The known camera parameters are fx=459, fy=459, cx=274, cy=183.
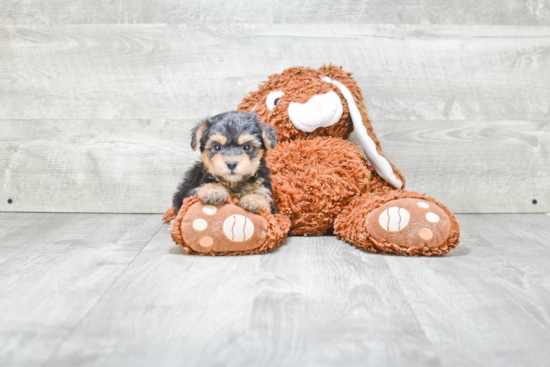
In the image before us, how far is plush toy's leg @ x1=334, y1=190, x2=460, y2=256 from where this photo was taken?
164 centimetres

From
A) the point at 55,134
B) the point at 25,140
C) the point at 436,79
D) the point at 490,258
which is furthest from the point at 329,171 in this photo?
the point at 25,140

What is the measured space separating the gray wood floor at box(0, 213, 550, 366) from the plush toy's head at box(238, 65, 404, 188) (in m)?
0.46

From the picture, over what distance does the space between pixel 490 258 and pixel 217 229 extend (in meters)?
1.00

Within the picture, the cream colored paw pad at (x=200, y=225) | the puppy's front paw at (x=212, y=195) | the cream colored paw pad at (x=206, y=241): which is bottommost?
the cream colored paw pad at (x=206, y=241)

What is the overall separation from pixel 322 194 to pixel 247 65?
2.79ft

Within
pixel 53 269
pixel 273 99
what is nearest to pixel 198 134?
pixel 273 99

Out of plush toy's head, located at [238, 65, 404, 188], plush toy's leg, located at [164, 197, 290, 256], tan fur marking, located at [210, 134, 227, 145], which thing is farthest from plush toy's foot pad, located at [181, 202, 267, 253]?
plush toy's head, located at [238, 65, 404, 188]

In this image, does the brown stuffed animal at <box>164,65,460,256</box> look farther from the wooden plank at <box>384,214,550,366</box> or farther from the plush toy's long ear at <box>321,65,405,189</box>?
the wooden plank at <box>384,214,550,366</box>

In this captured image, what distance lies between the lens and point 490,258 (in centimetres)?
167

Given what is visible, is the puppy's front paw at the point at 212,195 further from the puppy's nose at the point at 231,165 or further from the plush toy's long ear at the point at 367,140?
Result: the plush toy's long ear at the point at 367,140

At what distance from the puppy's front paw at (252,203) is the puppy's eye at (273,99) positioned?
20.5 inches

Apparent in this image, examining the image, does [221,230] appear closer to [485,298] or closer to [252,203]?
[252,203]

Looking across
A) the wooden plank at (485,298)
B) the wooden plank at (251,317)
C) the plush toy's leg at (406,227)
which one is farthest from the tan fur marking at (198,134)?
the wooden plank at (485,298)

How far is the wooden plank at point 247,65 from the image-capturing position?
2.32 meters
